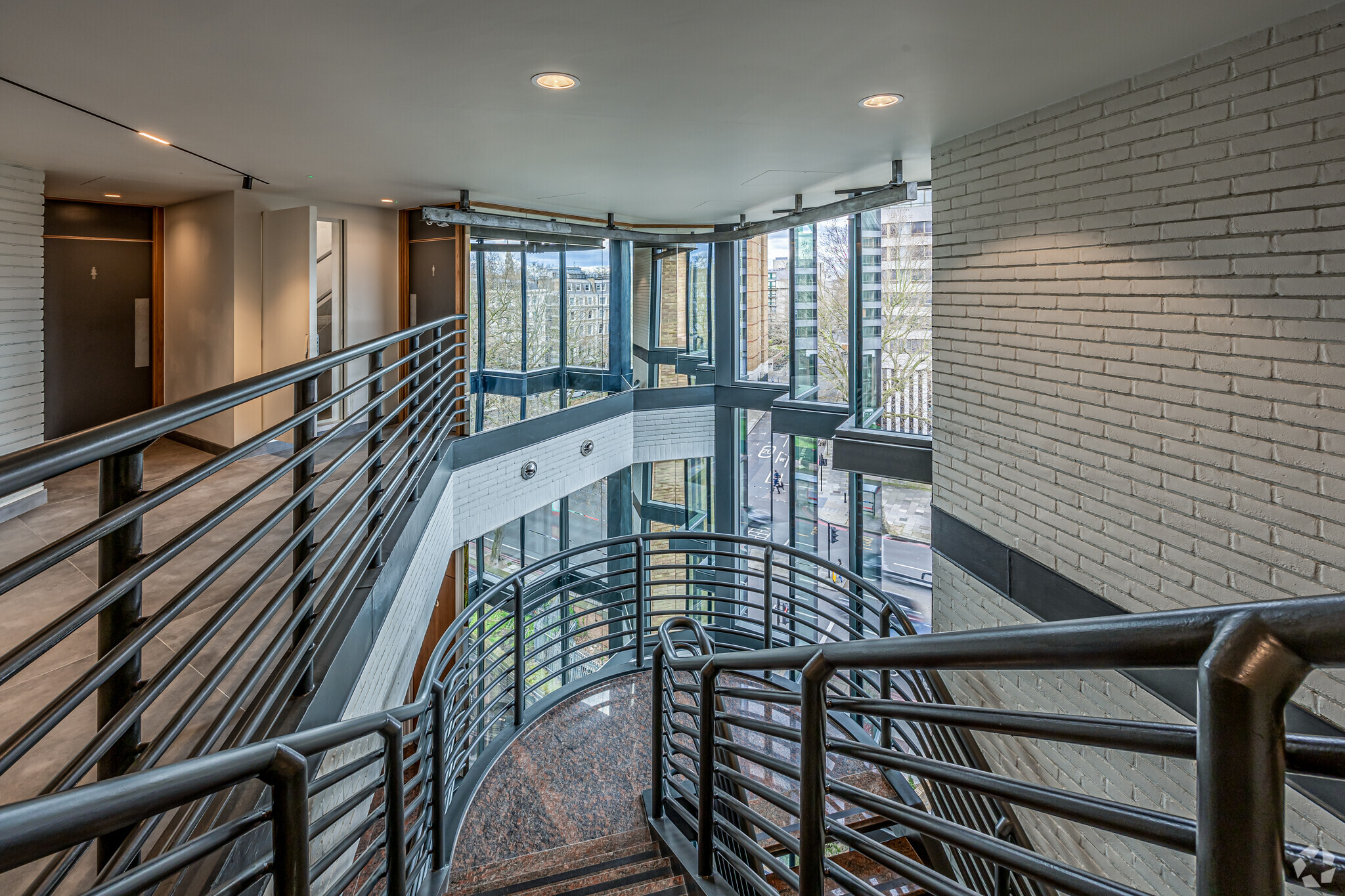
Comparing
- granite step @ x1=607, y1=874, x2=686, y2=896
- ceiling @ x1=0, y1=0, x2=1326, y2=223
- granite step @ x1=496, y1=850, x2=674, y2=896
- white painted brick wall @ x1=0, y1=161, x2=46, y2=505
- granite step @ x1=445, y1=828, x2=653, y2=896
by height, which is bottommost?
granite step @ x1=445, y1=828, x2=653, y2=896

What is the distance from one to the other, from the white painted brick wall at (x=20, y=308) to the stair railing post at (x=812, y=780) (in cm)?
617

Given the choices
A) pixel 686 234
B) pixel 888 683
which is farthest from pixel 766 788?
pixel 686 234

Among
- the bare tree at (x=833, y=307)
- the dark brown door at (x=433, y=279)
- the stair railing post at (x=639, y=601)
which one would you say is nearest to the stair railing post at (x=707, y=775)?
the stair railing post at (x=639, y=601)

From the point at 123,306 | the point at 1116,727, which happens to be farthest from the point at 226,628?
the point at 123,306

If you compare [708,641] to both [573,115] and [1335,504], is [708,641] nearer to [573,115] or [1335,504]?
[1335,504]

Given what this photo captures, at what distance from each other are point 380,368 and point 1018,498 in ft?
11.7

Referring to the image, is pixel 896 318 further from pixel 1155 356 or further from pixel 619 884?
pixel 619 884

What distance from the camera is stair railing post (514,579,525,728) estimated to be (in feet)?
14.8

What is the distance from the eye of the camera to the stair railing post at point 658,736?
341cm

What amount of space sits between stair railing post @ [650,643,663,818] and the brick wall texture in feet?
6.91

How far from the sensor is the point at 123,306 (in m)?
7.35

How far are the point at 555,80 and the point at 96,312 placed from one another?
6470mm

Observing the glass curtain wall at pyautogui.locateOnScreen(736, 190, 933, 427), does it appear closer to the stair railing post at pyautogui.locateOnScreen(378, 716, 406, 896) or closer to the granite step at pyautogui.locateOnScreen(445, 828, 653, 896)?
the granite step at pyautogui.locateOnScreen(445, 828, 653, 896)

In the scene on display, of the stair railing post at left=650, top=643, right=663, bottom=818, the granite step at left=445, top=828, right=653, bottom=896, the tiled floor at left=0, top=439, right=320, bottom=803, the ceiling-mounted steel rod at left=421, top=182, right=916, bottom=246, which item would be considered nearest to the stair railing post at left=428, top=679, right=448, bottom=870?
the granite step at left=445, top=828, right=653, bottom=896
